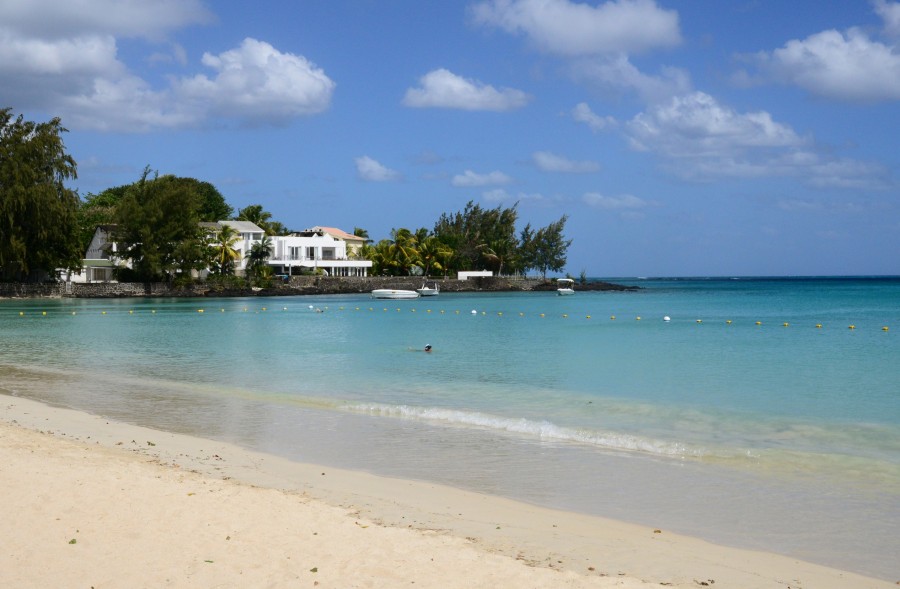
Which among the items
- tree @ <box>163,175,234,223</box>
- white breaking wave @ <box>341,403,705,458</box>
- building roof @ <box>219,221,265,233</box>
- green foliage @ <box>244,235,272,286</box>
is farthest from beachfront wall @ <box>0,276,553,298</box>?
white breaking wave @ <box>341,403,705,458</box>

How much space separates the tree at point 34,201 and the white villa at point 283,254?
11.7 metres

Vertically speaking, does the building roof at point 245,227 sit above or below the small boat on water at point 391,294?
above

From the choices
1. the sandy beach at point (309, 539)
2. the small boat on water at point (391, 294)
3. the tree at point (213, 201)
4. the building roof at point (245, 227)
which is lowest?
the sandy beach at point (309, 539)

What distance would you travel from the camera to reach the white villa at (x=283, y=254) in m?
87.8

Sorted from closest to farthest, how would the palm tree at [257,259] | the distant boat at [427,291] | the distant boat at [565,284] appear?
the palm tree at [257,259] → the distant boat at [427,291] → the distant boat at [565,284]

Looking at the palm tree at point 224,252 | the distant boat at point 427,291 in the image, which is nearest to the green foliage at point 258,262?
the palm tree at point 224,252

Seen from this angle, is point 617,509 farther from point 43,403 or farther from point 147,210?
point 147,210

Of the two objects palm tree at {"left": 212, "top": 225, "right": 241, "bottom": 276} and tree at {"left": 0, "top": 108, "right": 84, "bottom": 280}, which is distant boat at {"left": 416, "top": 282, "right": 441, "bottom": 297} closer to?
palm tree at {"left": 212, "top": 225, "right": 241, "bottom": 276}

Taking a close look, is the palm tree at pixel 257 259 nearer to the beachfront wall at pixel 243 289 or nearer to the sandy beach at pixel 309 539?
the beachfront wall at pixel 243 289

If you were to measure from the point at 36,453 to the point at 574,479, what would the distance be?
661 cm

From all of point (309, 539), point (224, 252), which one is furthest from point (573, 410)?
point (224, 252)

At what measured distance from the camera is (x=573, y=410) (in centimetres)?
1647

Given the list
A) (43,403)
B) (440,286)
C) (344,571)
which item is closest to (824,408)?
(344,571)

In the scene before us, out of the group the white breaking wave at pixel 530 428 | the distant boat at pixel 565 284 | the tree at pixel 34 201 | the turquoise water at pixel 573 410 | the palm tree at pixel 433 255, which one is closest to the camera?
the turquoise water at pixel 573 410
